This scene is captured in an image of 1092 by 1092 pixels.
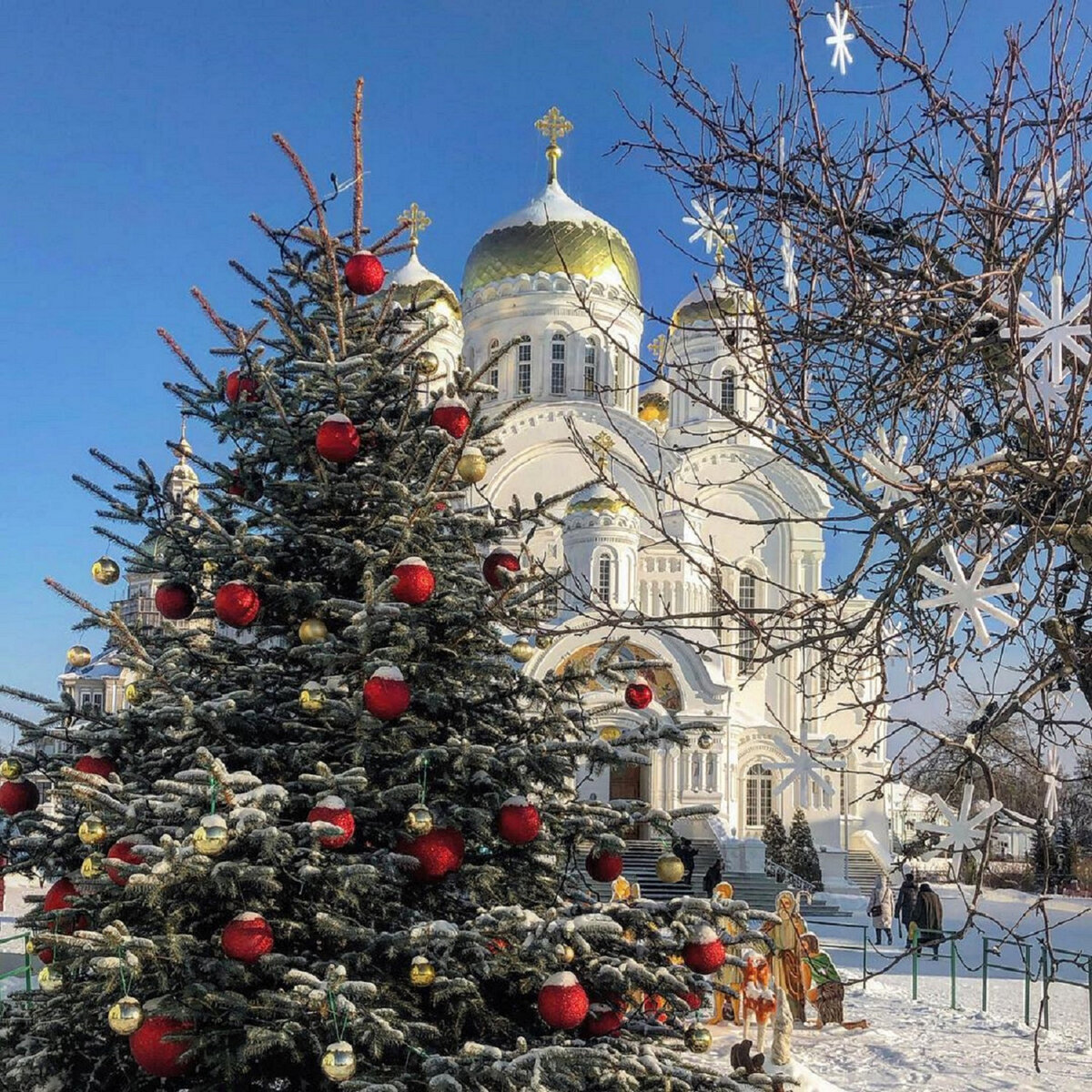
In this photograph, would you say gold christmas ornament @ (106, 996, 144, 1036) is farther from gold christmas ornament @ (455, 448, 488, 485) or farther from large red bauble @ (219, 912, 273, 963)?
gold christmas ornament @ (455, 448, 488, 485)

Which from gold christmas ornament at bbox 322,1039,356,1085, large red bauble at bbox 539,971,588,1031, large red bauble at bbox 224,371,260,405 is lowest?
gold christmas ornament at bbox 322,1039,356,1085

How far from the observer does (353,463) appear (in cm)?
548

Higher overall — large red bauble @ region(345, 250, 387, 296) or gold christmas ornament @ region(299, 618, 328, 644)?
large red bauble @ region(345, 250, 387, 296)

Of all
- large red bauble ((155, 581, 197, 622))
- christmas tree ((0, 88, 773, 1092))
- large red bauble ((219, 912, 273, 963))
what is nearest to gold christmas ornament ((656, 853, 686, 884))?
christmas tree ((0, 88, 773, 1092))

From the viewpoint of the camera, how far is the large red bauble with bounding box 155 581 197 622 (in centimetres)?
526

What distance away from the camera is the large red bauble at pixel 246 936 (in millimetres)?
4184

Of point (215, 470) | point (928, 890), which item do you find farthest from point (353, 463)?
point (928, 890)

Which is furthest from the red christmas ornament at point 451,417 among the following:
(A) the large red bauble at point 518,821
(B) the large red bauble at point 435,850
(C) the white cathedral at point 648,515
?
(C) the white cathedral at point 648,515

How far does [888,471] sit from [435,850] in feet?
7.81

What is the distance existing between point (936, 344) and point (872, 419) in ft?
2.49

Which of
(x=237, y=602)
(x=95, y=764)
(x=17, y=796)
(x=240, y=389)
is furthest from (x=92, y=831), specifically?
(x=240, y=389)

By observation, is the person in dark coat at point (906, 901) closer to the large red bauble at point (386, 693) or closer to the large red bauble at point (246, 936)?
the large red bauble at point (386, 693)

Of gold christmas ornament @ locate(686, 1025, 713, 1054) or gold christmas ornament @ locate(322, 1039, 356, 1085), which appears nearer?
gold christmas ornament @ locate(322, 1039, 356, 1085)

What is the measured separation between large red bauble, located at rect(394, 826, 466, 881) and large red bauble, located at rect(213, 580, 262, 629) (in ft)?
3.73
